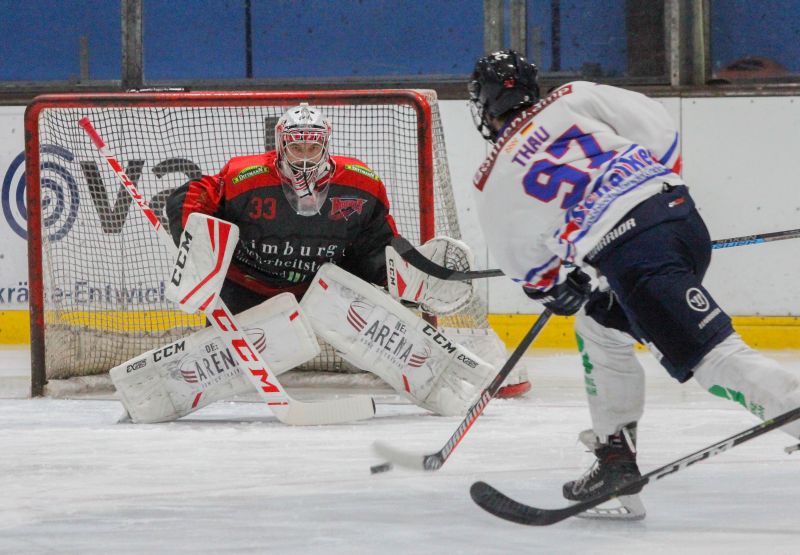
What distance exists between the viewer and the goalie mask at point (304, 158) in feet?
11.5

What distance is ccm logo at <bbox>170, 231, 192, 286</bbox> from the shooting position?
3.37 meters

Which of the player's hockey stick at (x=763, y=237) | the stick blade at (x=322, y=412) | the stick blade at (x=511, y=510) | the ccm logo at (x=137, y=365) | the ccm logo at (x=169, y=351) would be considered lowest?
the stick blade at (x=322, y=412)

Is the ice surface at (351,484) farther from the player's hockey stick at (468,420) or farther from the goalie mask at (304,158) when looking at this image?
the goalie mask at (304,158)

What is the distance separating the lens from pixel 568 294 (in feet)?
7.15

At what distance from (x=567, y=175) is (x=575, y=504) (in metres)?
0.56

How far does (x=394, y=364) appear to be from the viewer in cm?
352

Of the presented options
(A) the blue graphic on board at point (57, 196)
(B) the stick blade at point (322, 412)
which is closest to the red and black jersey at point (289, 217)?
(B) the stick blade at point (322, 412)

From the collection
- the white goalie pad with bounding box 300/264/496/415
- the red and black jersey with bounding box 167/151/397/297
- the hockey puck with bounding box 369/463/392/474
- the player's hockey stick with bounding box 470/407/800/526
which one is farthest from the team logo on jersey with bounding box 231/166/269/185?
the player's hockey stick with bounding box 470/407/800/526

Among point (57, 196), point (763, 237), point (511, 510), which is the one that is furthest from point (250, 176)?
point (511, 510)

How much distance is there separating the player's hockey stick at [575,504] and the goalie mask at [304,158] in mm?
1578

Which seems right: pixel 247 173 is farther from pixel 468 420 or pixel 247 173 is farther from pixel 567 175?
pixel 567 175

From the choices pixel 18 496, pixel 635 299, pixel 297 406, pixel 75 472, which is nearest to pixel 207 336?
pixel 297 406

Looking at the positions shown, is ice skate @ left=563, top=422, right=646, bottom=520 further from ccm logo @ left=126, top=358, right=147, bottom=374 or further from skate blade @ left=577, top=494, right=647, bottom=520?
ccm logo @ left=126, top=358, right=147, bottom=374

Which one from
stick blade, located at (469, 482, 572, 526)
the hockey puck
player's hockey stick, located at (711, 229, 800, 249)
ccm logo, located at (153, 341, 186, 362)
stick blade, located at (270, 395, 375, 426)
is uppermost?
player's hockey stick, located at (711, 229, 800, 249)
